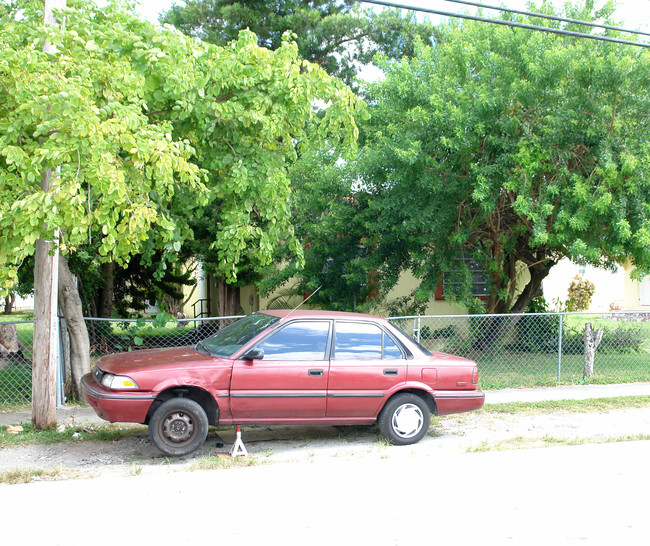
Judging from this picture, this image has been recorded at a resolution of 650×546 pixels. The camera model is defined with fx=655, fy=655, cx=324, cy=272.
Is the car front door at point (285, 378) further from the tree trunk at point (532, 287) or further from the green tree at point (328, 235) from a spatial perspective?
the tree trunk at point (532, 287)

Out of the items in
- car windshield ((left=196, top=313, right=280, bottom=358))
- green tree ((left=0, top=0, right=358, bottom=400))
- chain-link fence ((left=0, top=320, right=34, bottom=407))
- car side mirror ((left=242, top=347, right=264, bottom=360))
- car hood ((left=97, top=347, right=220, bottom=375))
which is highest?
green tree ((left=0, top=0, right=358, bottom=400))

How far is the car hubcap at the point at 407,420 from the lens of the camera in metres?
7.44

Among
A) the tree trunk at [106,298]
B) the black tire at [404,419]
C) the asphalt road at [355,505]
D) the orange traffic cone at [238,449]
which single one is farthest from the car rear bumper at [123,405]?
the tree trunk at [106,298]

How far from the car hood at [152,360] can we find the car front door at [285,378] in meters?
0.46

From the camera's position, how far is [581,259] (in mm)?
12672

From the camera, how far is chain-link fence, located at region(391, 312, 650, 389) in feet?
38.4

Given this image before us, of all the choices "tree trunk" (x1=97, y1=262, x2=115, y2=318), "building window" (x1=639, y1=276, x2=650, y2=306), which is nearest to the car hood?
"tree trunk" (x1=97, y1=262, x2=115, y2=318)

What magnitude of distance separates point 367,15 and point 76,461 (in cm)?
1821

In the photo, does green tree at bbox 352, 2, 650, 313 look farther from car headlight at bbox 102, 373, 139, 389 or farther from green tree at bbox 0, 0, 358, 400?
car headlight at bbox 102, 373, 139, 389

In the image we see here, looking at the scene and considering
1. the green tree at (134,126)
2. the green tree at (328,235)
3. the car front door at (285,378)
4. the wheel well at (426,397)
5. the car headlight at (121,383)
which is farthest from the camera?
the green tree at (328,235)

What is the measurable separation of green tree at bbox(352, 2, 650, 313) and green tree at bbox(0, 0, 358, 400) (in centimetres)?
333

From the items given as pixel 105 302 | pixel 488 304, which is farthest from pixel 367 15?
pixel 105 302

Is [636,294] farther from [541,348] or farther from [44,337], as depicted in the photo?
[44,337]

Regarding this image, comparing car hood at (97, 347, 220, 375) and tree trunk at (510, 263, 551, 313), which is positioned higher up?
tree trunk at (510, 263, 551, 313)
